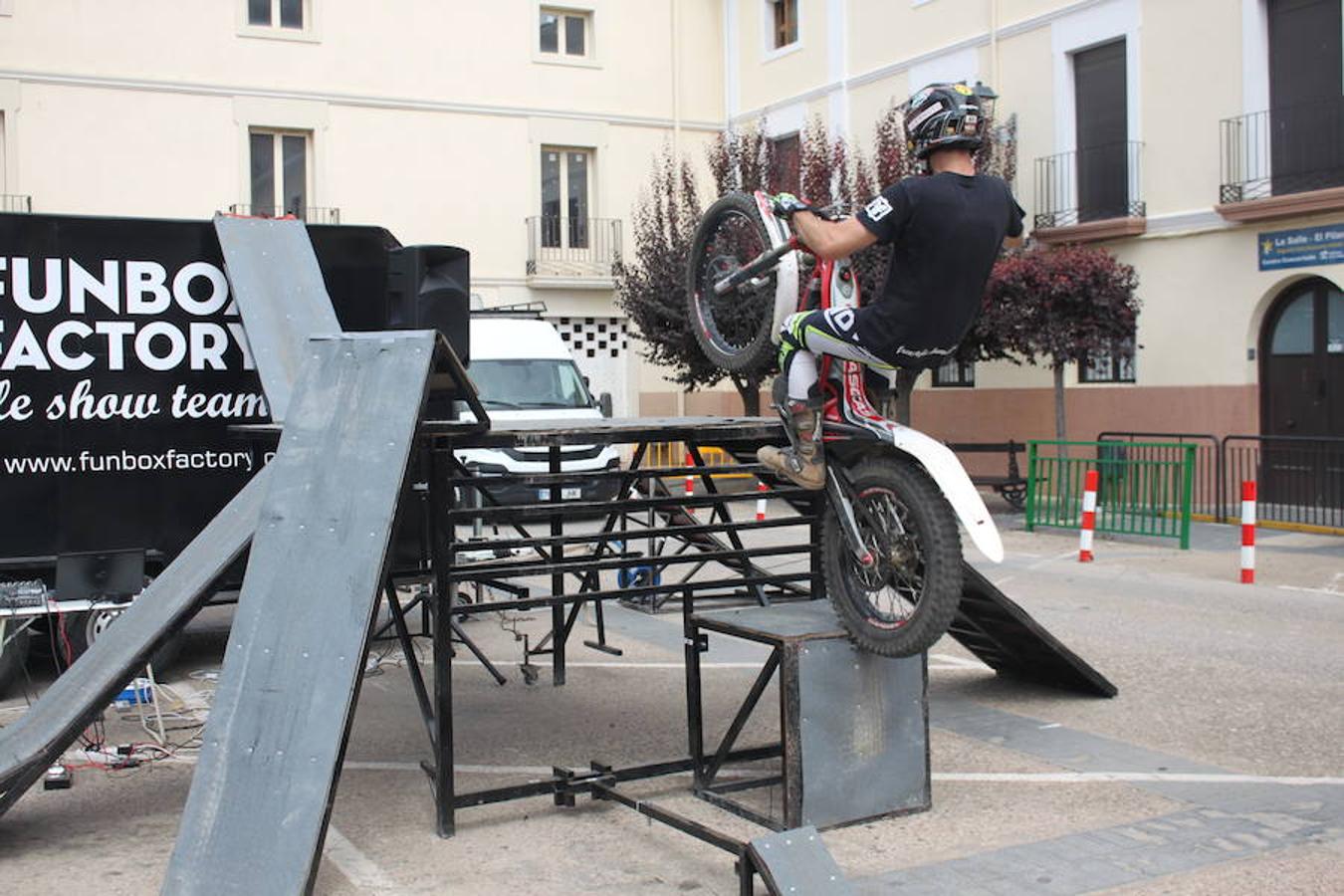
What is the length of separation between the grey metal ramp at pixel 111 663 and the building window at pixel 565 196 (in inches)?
884

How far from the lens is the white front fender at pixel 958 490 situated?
5.34m

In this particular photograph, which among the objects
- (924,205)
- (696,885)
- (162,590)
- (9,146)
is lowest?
(696,885)

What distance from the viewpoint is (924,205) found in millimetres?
5594

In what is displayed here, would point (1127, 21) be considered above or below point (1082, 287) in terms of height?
above

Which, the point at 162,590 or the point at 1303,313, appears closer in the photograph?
the point at 162,590

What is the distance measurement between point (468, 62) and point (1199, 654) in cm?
2128

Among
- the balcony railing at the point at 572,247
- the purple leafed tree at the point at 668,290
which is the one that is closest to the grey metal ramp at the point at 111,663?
the purple leafed tree at the point at 668,290

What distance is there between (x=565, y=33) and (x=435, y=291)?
68.8ft

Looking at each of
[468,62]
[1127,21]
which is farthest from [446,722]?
[468,62]

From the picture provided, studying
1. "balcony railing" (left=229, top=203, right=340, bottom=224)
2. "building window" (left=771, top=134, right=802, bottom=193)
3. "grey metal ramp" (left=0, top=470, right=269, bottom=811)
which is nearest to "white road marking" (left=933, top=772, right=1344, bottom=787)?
"grey metal ramp" (left=0, top=470, right=269, bottom=811)

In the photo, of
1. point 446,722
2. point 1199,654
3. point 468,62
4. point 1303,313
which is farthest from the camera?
point 468,62

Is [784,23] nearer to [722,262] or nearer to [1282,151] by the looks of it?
[1282,151]

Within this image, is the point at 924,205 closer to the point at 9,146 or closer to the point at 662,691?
the point at 662,691

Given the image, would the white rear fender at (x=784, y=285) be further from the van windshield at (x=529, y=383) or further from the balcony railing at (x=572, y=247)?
the balcony railing at (x=572, y=247)
